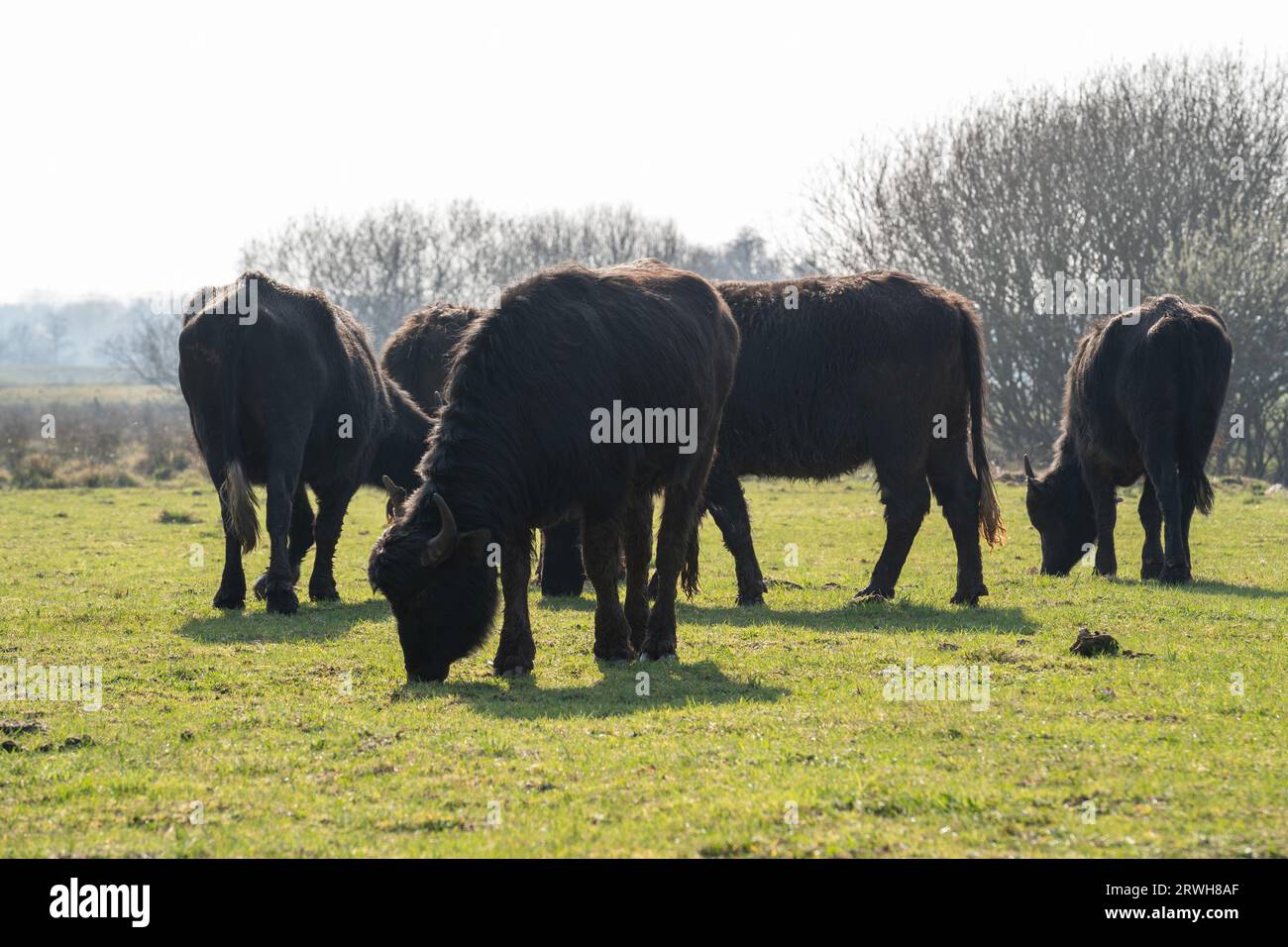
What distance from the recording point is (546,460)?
824cm

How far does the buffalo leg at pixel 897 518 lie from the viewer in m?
11.9

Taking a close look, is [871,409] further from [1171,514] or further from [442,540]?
[442,540]

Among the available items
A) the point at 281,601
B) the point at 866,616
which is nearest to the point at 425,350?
the point at 281,601

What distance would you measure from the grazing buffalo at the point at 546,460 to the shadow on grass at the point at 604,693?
0.97ft

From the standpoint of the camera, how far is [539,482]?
827 cm

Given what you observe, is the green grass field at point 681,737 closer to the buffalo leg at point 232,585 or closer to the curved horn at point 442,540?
the buffalo leg at point 232,585

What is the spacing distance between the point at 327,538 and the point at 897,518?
5.36 m

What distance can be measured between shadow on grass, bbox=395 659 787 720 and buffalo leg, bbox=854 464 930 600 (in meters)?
3.77

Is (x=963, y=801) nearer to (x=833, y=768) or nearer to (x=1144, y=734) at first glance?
(x=833, y=768)

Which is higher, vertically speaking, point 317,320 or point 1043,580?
point 317,320

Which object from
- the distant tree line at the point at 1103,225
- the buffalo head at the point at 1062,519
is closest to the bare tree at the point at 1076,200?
the distant tree line at the point at 1103,225

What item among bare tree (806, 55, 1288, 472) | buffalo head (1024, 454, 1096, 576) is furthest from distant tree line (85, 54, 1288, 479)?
buffalo head (1024, 454, 1096, 576)
